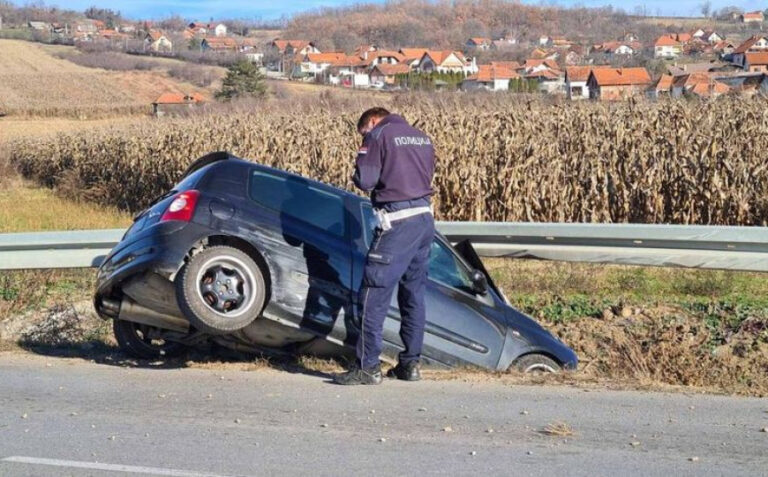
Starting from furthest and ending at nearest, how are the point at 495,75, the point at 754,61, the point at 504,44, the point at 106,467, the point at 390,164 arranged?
the point at 504,44
the point at 495,75
the point at 754,61
the point at 390,164
the point at 106,467

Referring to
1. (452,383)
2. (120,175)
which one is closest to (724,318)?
(452,383)

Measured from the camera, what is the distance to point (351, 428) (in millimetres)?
5922

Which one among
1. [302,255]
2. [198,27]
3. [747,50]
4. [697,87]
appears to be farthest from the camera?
[198,27]

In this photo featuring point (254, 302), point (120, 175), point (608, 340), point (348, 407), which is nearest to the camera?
point (348, 407)

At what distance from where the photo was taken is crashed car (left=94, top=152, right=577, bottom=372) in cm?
702

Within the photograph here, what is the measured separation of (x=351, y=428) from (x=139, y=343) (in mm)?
2634

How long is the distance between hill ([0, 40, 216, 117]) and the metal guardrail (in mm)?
57695

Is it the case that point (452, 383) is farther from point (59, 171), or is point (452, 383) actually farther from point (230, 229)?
point (59, 171)

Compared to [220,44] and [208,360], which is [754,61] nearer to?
[208,360]

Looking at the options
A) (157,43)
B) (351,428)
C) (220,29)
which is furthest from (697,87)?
(220,29)

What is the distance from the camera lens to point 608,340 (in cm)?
1037

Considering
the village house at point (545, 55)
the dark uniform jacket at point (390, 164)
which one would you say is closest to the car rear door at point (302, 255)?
the dark uniform jacket at point (390, 164)

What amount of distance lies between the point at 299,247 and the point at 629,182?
31.6 ft

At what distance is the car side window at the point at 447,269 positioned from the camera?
784 cm
